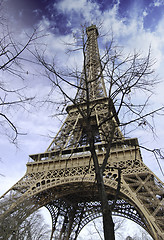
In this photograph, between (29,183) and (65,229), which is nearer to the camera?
(29,183)

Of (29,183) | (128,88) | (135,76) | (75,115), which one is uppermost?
(75,115)

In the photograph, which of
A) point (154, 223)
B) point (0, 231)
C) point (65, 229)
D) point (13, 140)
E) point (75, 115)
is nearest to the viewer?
point (13, 140)

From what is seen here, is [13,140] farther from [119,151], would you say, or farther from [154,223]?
[119,151]

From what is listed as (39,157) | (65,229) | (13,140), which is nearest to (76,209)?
(65,229)

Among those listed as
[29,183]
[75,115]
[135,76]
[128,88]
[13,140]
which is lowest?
[13,140]

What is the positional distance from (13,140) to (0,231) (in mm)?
10238

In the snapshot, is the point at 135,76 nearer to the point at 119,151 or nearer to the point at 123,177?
the point at 123,177

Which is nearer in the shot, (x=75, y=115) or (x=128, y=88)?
(x=128, y=88)

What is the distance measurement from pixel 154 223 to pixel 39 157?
10.3m

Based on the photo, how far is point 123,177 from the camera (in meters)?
12.4

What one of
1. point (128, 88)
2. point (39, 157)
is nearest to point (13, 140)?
point (128, 88)

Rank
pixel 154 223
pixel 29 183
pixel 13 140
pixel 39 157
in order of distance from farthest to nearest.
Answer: pixel 39 157 < pixel 29 183 < pixel 154 223 < pixel 13 140

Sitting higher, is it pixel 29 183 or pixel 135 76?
pixel 29 183

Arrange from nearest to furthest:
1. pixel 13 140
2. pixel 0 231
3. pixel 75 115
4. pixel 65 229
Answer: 1. pixel 13 140
2. pixel 0 231
3. pixel 65 229
4. pixel 75 115
